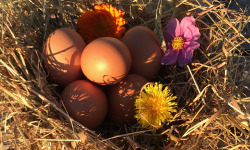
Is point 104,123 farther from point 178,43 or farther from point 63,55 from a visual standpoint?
point 178,43

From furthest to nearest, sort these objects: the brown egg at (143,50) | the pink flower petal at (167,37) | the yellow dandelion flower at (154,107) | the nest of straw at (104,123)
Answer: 1. the pink flower petal at (167,37)
2. the brown egg at (143,50)
3. the yellow dandelion flower at (154,107)
4. the nest of straw at (104,123)

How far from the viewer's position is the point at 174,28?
1321 millimetres

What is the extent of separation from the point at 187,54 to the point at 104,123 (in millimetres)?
476

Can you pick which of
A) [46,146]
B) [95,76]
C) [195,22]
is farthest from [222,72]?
[46,146]

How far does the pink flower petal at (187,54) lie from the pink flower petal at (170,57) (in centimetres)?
3

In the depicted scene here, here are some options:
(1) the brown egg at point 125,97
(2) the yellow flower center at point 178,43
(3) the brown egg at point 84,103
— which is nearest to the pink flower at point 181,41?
(2) the yellow flower center at point 178,43

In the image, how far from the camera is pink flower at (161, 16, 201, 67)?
4.15 ft

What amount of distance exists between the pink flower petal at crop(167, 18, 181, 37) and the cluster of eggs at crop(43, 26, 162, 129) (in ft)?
0.32

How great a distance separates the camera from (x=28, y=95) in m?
1.02

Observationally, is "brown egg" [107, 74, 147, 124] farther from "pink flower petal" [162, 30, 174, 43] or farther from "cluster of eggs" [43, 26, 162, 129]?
"pink flower petal" [162, 30, 174, 43]

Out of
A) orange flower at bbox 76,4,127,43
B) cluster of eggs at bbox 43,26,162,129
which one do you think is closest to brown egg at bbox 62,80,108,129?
cluster of eggs at bbox 43,26,162,129

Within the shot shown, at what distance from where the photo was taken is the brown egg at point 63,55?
116 cm

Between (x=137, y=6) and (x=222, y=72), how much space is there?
59 cm

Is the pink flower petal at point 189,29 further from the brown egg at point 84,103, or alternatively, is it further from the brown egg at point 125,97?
Result: the brown egg at point 84,103
